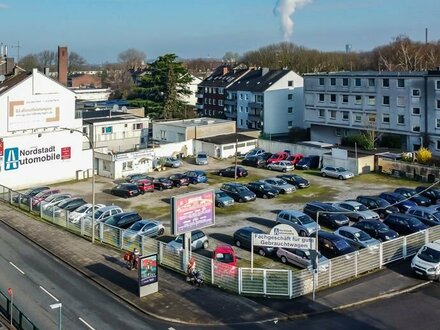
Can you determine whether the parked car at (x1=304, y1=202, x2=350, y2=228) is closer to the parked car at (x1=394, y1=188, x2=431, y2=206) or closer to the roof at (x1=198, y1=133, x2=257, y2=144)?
the parked car at (x1=394, y1=188, x2=431, y2=206)

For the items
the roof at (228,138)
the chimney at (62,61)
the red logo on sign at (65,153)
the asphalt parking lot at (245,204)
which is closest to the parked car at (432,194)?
the asphalt parking lot at (245,204)

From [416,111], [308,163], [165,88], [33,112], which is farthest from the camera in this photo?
[165,88]

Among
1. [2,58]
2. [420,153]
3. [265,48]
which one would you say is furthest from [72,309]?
[265,48]

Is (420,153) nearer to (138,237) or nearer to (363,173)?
(363,173)

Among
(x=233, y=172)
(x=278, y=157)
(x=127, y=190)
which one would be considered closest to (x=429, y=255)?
(x=127, y=190)

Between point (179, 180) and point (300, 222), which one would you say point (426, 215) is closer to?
point (300, 222)

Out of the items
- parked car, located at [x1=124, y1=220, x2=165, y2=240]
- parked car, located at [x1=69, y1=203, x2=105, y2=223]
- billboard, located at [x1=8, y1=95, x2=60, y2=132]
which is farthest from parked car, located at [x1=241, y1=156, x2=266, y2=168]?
parked car, located at [x1=124, y1=220, x2=165, y2=240]

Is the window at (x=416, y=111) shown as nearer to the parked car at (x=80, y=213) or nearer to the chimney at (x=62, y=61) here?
the parked car at (x=80, y=213)
